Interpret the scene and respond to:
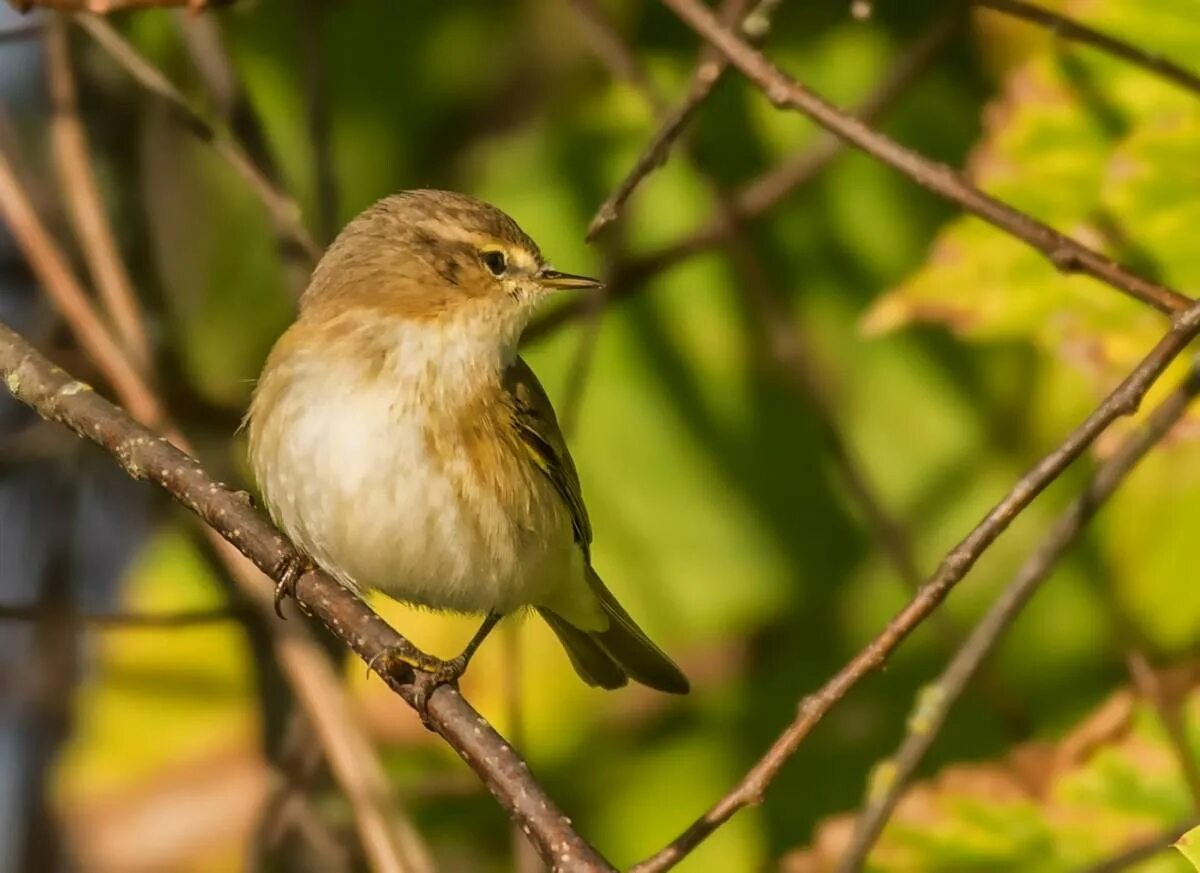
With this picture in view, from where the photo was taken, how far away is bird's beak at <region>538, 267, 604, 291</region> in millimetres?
2957

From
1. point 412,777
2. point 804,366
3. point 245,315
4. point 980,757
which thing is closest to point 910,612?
point 804,366

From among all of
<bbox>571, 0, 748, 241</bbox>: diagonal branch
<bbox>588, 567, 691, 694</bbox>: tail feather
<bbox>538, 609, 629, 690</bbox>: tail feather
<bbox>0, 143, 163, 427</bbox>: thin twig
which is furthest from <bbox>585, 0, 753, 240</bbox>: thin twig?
<bbox>538, 609, 629, 690</bbox>: tail feather

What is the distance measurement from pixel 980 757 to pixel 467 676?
1.17 meters

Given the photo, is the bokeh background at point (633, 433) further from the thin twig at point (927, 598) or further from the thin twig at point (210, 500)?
the thin twig at point (927, 598)

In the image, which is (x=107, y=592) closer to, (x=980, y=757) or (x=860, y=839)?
(x=980, y=757)

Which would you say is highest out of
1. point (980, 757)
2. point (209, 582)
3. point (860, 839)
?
point (209, 582)

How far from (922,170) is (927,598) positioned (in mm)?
681

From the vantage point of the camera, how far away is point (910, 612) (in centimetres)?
186

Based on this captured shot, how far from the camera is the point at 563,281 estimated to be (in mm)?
3027

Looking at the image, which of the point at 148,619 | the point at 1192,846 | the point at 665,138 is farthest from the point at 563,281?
the point at 1192,846

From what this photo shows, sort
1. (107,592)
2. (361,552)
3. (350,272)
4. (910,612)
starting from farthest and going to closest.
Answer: (107,592), (350,272), (361,552), (910,612)

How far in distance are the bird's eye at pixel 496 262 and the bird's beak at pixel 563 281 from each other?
7 cm

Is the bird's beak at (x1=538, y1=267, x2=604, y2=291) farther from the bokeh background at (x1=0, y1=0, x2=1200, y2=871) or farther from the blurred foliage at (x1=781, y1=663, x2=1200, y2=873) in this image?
the blurred foliage at (x1=781, y1=663, x2=1200, y2=873)

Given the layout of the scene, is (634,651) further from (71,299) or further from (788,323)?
(71,299)
